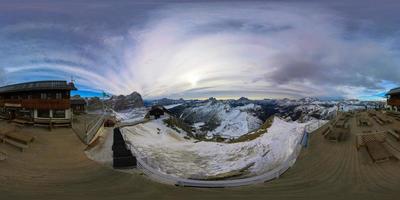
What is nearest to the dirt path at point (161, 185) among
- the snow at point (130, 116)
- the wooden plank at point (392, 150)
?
the wooden plank at point (392, 150)

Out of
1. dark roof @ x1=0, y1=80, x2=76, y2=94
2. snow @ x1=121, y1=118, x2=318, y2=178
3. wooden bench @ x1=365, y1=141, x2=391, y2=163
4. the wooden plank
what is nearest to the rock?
dark roof @ x1=0, y1=80, x2=76, y2=94

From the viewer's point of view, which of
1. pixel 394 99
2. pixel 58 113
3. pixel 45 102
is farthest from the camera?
pixel 394 99

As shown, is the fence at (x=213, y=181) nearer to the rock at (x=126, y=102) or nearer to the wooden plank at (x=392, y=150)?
the wooden plank at (x=392, y=150)

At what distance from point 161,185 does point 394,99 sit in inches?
1166

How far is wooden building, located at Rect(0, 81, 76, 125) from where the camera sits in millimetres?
22281

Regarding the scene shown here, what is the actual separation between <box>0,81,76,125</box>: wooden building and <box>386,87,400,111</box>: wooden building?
30592 millimetres

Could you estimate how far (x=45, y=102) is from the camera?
22.3 metres

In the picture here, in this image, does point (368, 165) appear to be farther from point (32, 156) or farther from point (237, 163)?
point (32, 156)

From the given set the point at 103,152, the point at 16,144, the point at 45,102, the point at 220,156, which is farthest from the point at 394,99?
the point at 16,144

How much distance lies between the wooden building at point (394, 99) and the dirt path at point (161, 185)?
18.0 meters

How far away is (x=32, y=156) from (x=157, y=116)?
2472cm

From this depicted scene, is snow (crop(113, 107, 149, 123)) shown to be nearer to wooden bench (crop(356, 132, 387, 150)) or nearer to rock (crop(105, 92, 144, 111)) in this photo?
rock (crop(105, 92, 144, 111))

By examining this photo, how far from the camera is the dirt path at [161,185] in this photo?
35.7 feet

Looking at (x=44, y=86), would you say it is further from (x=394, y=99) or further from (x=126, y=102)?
(x=126, y=102)
